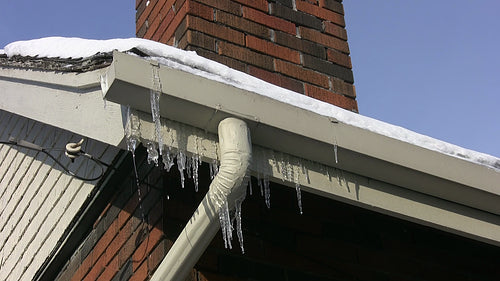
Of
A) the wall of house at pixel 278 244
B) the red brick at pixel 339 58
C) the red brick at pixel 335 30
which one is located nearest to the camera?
the wall of house at pixel 278 244

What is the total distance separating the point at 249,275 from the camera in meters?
2.89

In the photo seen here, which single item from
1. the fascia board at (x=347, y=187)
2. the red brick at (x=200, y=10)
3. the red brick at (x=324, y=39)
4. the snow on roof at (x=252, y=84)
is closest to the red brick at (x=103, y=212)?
the snow on roof at (x=252, y=84)

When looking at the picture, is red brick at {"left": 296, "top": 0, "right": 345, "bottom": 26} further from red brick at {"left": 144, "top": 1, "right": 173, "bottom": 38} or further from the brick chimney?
red brick at {"left": 144, "top": 1, "right": 173, "bottom": 38}

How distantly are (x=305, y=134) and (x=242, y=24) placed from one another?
1671mm

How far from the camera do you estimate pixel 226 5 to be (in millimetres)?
4156

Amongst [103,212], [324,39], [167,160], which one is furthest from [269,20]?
[167,160]

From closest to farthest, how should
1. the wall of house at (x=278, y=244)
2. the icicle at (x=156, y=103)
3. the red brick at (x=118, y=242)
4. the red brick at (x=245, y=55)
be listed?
the icicle at (x=156, y=103), the wall of house at (x=278, y=244), the red brick at (x=118, y=242), the red brick at (x=245, y=55)

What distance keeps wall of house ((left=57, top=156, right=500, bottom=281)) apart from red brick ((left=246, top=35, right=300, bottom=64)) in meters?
1.14

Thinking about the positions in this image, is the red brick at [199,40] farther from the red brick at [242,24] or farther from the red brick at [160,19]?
the red brick at [160,19]

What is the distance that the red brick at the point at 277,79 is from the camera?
3914 mm

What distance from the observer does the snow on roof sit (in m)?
2.70

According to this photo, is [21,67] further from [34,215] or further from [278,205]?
[278,205]

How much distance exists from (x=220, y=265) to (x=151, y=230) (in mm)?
335

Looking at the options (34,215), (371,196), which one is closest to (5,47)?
(34,215)
